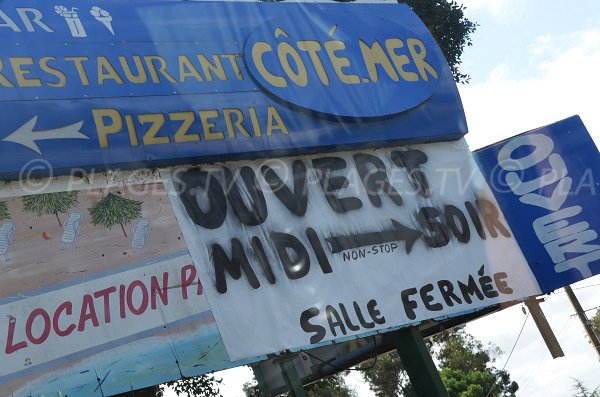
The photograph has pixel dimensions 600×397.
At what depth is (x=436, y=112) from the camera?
10.7 metres

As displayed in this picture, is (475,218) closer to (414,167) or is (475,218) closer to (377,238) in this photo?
(414,167)

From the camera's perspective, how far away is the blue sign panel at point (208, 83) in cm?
820

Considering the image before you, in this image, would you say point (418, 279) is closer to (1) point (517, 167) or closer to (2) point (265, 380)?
(1) point (517, 167)

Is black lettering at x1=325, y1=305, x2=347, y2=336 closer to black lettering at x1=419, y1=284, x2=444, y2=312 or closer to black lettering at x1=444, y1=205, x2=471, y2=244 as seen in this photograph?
black lettering at x1=419, y1=284, x2=444, y2=312

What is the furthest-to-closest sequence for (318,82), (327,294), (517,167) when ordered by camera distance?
(517,167) → (318,82) → (327,294)

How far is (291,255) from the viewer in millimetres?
8727

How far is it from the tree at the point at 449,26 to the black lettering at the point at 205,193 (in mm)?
11464

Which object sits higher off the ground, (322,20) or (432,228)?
(322,20)

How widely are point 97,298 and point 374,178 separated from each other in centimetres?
380

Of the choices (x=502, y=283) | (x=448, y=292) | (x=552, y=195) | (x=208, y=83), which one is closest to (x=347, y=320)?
(x=448, y=292)

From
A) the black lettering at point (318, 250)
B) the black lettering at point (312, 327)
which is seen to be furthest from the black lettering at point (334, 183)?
the black lettering at point (312, 327)

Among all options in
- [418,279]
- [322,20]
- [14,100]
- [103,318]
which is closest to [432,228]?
[418,279]

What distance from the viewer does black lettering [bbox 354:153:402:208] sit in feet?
31.9

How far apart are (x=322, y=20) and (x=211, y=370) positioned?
5.09m
